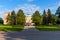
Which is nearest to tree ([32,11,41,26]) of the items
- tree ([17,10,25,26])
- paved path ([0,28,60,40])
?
tree ([17,10,25,26])

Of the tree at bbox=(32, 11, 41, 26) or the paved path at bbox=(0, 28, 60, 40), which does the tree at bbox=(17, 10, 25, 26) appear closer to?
the tree at bbox=(32, 11, 41, 26)

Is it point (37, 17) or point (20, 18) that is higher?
point (37, 17)

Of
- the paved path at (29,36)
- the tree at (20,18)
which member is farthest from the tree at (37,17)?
the paved path at (29,36)

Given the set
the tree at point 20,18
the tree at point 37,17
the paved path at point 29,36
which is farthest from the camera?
the tree at point 37,17

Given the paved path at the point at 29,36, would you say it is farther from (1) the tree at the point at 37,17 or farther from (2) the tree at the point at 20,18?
(1) the tree at the point at 37,17

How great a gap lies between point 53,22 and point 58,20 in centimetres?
924

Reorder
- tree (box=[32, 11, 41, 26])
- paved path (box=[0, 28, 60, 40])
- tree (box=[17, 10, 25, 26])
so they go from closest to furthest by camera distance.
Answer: paved path (box=[0, 28, 60, 40]) < tree (box=[17, 10, 25, 26]) < tree (box=[32, 11, 41, 26])

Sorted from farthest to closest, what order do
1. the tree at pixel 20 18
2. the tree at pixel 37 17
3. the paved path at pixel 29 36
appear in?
the tree at pixel 37 17 → the tree at pixel 20 18 → the paved path at pixel 29 36

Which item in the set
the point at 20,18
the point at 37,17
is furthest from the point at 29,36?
the point at 37,17

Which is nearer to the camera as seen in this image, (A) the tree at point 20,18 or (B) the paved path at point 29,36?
(B) the paved path at point 29,36

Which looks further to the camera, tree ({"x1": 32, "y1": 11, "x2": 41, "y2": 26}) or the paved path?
tree ({"x1": 32, "y1": 11, "x2": 41, "y2": 26})

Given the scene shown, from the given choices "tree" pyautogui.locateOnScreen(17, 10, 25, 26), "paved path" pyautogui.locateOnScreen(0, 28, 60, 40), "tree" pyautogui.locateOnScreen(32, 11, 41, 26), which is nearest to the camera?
"paved path" pyautogui.locateOnScreen(0, 28, 60, 40)

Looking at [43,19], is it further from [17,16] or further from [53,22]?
[17,16]

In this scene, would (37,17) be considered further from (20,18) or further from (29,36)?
(29,36)
